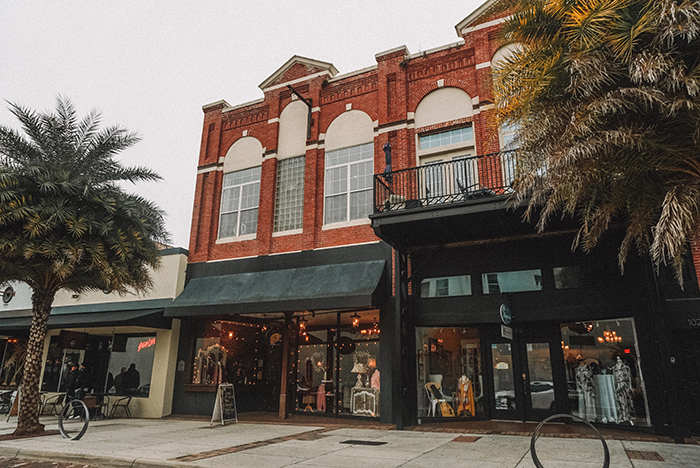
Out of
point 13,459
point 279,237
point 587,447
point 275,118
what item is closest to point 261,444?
point 13,459

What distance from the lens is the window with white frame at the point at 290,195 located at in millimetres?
15680

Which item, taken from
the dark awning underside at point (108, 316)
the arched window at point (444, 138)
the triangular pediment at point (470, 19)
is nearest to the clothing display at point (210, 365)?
the dark awning underside at point (108, 316)

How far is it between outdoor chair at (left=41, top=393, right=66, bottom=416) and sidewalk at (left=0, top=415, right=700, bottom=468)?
243 inches

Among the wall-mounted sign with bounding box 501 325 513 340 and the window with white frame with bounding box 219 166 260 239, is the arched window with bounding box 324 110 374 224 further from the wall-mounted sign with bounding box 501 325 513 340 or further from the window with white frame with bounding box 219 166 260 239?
the wall-mounted sign with bounding box 501 325 513 340

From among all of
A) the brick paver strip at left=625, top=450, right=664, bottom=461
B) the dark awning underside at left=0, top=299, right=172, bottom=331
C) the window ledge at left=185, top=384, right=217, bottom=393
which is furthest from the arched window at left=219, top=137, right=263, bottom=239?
the brick paver strip at left=625, top=450, right=664, bottom=461

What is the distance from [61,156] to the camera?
12.5 m

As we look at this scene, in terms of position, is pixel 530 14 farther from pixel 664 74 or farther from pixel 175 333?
pixel 175 333

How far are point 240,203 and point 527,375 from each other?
1102 cm

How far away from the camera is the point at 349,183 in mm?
15031

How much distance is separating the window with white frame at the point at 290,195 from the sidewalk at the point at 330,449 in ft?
21.9

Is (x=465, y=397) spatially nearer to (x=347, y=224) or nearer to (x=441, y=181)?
(x=441, y=181)

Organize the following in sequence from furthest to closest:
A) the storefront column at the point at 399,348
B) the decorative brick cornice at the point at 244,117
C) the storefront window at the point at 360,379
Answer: the decorative brick cornice at the point at 244,117 < the storefront window at the point at 360,379 < the storefront column at the point at 399,348

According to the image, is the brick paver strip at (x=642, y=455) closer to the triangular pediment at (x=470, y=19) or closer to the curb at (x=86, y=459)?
the curb at (x=86, y=459)

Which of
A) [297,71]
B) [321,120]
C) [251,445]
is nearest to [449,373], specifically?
[251,445]
